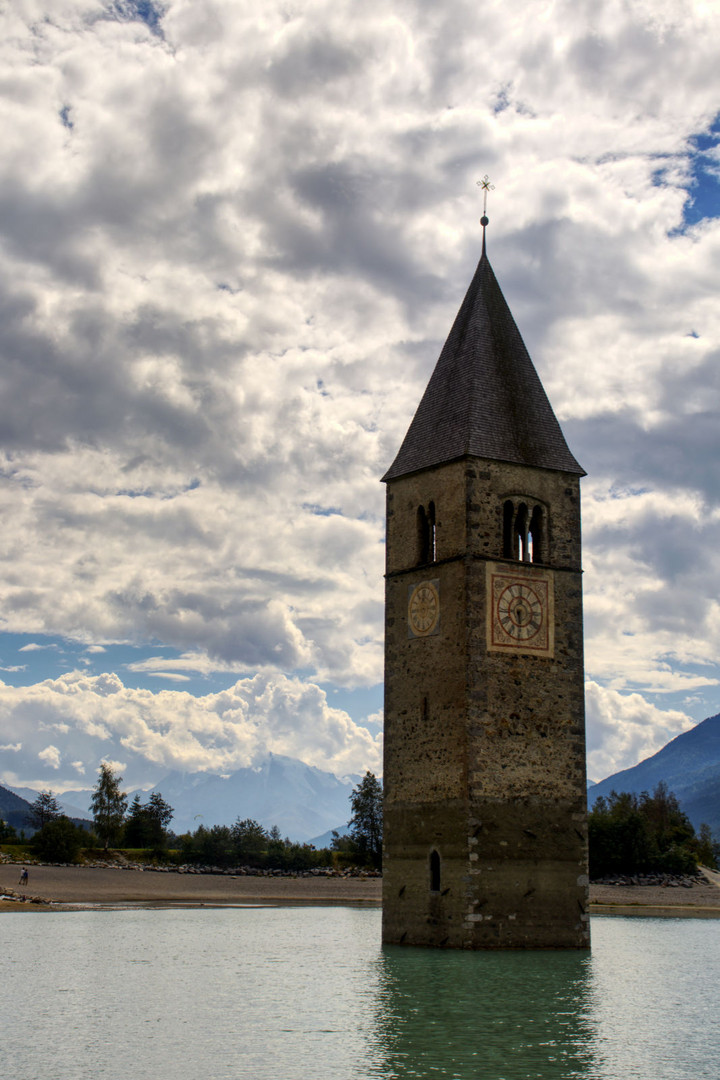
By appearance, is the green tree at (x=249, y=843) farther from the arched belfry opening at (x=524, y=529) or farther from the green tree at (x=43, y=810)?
the arched belfry opening at (x=524, y=529)

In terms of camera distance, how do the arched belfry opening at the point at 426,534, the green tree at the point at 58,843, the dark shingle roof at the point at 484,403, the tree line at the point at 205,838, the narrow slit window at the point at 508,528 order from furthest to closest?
the tree line at the point at 205,838
the green tree at the point at 58,843
the arched belfry opening at the point at 426,534
the dark shingle roof at the point at 484,403
the narrow slit window at the point at 508,528

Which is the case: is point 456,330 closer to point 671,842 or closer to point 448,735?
point 448,735

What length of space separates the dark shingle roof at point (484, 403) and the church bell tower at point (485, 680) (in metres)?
0.07

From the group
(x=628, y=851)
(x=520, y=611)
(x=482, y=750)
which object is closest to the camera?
(x=482, y=750)

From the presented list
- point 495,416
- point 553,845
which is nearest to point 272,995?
point 553,845

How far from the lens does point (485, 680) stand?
36219 millimetres

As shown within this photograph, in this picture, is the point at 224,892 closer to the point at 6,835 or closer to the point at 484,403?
the point at 6,835

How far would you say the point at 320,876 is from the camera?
80.2 meters

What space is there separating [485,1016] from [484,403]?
20.8 metres

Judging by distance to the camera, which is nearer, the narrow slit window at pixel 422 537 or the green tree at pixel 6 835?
the narrow slit window at pixel 422 537

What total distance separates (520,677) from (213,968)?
39.0 feet

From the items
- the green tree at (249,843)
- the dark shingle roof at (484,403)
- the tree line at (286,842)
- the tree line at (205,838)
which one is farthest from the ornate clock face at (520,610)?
the green tree at (249,843)

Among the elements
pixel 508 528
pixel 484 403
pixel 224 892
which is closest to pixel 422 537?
pixel 508 528

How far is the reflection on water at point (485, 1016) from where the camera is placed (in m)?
19.5
